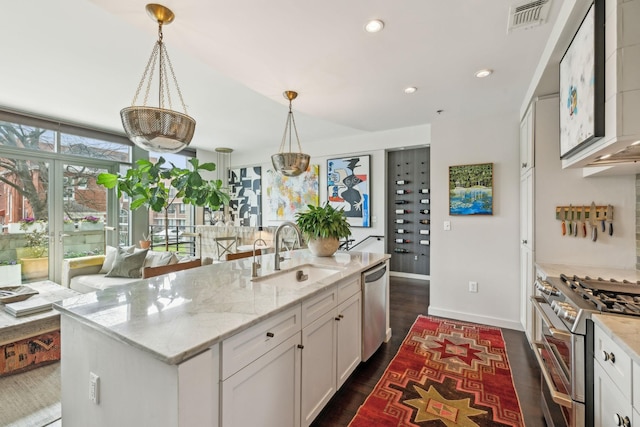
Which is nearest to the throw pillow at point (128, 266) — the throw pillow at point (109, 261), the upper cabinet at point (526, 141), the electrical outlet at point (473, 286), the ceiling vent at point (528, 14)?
the throw pillow at point (109, 261)

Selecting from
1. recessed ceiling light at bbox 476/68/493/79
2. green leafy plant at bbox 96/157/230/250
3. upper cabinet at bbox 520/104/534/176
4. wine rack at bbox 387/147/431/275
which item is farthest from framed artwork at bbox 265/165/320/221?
recessed ceiling light at bbox 476/68/493/79

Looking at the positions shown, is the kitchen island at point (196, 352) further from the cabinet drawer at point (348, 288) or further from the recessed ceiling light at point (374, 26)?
the recessed ceiling light at point (374, 26)

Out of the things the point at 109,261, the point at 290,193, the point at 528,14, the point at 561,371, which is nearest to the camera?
the point at 561,371

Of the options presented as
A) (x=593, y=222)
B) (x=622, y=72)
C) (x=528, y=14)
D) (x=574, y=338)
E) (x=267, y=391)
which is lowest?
(x=267, y=391)

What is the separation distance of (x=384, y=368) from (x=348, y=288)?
0.89m

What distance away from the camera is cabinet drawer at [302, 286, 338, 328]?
160 centimetres

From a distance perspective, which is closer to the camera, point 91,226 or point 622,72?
point 622,72

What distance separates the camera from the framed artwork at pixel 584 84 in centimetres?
138

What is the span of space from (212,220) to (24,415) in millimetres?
5264

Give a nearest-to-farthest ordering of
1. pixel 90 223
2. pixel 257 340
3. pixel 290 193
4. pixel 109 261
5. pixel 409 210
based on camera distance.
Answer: pixel 257 340, pixel 109 261, pixel 90 223, pixel 409 210, pixel 290 193

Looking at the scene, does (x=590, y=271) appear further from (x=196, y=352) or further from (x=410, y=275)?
(x=410, y=275)

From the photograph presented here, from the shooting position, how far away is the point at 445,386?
2.16m

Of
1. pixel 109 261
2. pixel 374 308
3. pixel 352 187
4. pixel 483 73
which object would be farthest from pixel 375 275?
pixel 109 261

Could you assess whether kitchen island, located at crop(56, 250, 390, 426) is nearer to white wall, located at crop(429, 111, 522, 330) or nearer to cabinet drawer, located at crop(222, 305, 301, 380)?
cabinet drawer, located at crop(222, 305, 301, 380)
